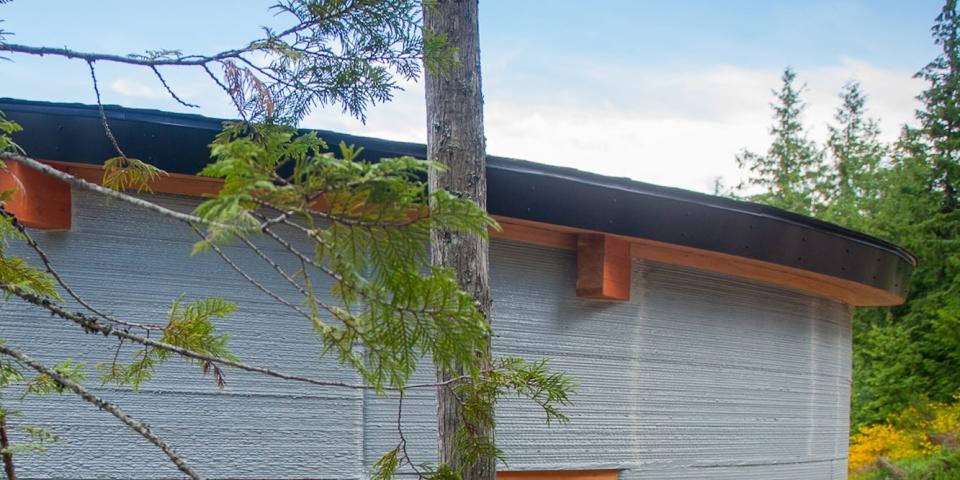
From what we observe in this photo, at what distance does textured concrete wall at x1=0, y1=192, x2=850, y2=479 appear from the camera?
3680 mm

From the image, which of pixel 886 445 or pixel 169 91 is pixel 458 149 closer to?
pixel 169 91

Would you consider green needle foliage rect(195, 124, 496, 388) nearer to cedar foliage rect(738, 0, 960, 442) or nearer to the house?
the house

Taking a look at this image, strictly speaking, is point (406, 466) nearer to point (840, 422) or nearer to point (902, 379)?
point (840, 422)

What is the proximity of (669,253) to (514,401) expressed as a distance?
43.2 inches

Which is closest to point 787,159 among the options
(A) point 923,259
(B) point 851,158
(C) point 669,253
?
(B) point 851,158

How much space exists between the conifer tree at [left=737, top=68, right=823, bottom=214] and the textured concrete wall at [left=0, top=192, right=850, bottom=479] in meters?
23.4

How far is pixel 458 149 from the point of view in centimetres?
348

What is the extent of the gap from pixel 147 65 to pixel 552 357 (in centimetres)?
241

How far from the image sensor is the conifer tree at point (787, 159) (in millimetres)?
28219

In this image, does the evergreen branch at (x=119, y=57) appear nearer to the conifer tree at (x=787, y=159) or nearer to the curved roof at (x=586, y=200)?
the curved roof at (x=586, y=200)

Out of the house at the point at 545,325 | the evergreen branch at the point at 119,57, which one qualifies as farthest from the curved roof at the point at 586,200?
the evergreen branch at the point at 119,57

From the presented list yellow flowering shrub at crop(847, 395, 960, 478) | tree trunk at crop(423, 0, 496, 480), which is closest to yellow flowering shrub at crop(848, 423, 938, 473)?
yellow flowering shrub at crop(847, 395, 960, 478)

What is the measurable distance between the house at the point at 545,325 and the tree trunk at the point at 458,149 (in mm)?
→ 303

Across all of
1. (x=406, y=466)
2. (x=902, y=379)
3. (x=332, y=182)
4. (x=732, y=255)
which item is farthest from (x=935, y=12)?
(x=332, y=182)
